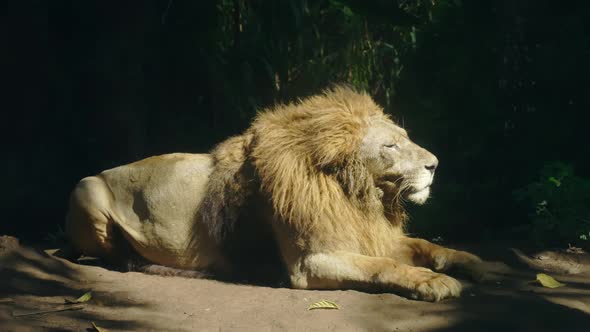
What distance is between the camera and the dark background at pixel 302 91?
6.00 metres

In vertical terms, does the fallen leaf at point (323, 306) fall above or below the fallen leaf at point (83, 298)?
above

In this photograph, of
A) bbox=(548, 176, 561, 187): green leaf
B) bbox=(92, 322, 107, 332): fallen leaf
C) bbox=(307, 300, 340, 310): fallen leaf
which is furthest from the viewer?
bbox=(548, 176, 561, 187): green leaf

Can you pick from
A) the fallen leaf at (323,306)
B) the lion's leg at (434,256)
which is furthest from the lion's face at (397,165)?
the fallen leaf at (323,306)

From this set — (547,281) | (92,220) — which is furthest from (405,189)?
(92,220)

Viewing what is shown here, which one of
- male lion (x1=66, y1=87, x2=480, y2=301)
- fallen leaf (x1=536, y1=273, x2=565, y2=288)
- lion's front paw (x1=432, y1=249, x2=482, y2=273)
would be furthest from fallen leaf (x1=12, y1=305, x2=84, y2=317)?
fallen leaf (x1=536, y1=273, x2=565, y2=288)

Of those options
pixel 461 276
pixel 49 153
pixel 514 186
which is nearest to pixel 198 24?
pixel 49 153

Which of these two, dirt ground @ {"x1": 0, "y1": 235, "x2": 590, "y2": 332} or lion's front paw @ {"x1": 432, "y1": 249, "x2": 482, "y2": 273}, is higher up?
lion's front paw @ {"x1": 432, "y1": 249, "x2": 482, "y2": 273}

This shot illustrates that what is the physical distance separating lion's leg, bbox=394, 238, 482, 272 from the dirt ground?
17cm

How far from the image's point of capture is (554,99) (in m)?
6.04

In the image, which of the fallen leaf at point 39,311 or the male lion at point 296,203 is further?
the male lion at point 296,203

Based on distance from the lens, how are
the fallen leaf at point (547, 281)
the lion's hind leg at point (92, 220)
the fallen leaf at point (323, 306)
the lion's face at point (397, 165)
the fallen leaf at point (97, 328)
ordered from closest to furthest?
the fallen leaf at point (97, 328), the fallen leaf at point (323, 306), the fallen leaf at point (547, 281), the lion's face at point (397, 165), the lion's hind leg at point (92, 220)

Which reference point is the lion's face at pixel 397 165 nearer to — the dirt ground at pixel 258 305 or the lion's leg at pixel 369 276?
the lion's leg at pixel 369 276

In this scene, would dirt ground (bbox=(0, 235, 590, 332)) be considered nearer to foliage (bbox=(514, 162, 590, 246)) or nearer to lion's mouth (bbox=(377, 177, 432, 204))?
foliage (bbox=(514, 162, 590, 246))

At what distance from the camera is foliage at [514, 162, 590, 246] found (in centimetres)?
536
